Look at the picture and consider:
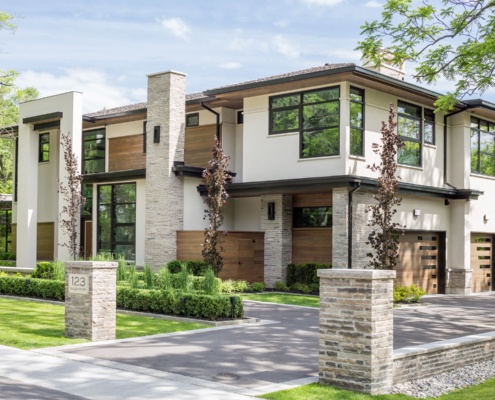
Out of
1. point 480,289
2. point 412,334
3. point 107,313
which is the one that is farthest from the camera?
point 480,289

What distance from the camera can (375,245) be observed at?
2133 cm

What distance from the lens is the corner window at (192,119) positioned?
93.9 ft

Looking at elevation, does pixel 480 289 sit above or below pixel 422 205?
below

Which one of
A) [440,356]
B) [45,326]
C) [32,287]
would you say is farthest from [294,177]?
[440,356]

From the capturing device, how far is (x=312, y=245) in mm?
24047

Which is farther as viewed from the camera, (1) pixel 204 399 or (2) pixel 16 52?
(2) pixel 16 52

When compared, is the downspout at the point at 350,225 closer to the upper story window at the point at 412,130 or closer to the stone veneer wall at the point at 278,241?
the stone veneer wall at the point at 278,241

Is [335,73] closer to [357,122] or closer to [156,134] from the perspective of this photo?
[357,122]

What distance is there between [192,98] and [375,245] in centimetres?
1086

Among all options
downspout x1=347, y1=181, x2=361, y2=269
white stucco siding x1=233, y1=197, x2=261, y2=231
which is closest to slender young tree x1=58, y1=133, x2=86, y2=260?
white stucco siding x1=233, y1=197, x2=261, y2=231

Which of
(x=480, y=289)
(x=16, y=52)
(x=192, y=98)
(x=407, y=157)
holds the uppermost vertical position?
(x=16, y=52)

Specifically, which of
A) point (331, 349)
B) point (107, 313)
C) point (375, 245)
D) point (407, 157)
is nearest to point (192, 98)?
point (407, 157)

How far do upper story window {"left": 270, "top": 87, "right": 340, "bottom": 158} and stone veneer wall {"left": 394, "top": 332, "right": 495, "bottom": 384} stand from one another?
37.2 ft

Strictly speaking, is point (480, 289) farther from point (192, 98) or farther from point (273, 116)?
point (192, 98)
